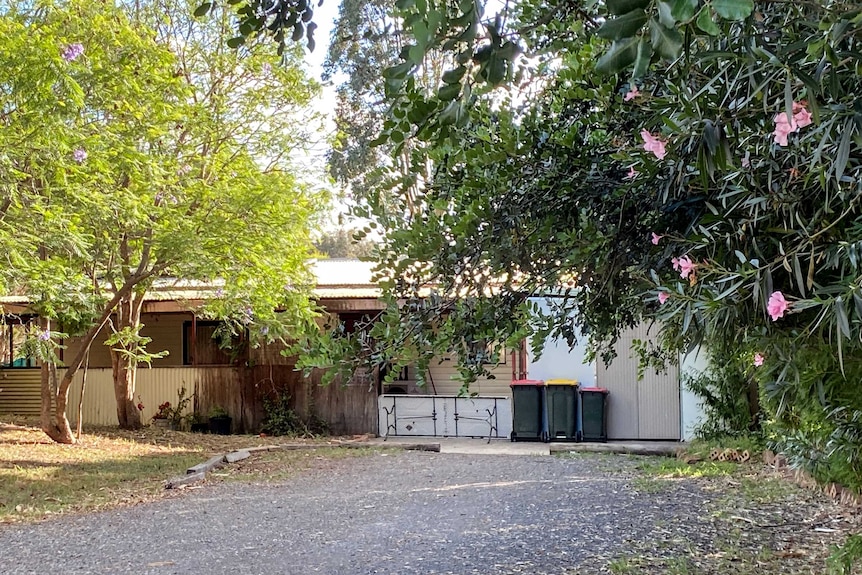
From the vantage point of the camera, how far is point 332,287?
15.7 metres

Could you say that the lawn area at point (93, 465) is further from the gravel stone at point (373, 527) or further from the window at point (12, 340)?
the window at point (12, 340)

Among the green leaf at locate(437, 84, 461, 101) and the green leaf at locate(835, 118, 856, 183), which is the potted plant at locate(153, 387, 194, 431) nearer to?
the green leaf at locate(437, 84, 461, 101)

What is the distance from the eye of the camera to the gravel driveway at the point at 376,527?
19.1 feet

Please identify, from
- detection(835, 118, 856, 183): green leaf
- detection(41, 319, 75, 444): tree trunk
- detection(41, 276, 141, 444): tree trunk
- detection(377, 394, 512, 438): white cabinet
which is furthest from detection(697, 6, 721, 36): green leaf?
detection(41, 319, 75, 444): tree trunk

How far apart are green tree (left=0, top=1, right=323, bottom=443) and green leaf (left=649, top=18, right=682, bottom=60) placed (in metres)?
6.57

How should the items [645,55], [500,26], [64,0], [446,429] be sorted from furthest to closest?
[446,429] → [64,0] → [500,26] → [645,55]

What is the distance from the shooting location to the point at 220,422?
46.1 ft

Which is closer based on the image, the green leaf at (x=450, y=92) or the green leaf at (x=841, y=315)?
the green leaf at (x=450, y=92)

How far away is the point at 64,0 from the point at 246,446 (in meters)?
6.96

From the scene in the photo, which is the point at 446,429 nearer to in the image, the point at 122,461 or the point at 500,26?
the point at 122,461

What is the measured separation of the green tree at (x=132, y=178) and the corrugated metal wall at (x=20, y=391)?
4731 millimetres

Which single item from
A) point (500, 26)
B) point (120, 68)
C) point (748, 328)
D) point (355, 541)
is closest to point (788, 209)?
point (748, 328)

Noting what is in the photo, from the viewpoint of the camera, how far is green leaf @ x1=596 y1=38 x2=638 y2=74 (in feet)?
3.89

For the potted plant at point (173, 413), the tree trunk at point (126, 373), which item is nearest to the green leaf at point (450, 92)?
the tree trunk at point (126, 373)
